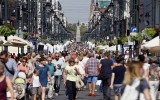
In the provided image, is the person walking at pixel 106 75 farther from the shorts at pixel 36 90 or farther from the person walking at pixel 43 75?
the shorts at pixel 36 90

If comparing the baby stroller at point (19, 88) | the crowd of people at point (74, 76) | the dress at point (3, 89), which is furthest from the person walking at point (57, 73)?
the dress at point (3, 89)

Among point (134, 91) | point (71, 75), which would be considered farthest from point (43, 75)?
point (134, 91)

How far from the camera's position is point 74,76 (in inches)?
904

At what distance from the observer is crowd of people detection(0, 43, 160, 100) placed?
40.2 feet

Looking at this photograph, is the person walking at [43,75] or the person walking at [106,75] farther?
the person walking at [106,75]

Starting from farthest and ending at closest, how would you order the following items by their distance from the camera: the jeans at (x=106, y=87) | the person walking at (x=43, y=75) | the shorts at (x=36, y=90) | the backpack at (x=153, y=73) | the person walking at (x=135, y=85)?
the jeans at (x=106, y=87) → the person walking at (x=43, y=75) → the shorts at (x=36, y=90) → the backpack at (x=153, y=73) → the person walking at (x=135, y=85)

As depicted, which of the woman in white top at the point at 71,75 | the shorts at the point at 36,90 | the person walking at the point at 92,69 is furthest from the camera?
the person walking at the point at 92,69

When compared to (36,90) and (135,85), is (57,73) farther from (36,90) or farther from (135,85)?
(135,85)

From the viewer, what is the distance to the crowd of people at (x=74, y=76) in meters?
12.3

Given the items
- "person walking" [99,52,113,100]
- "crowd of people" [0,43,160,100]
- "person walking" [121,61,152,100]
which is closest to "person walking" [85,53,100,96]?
"crowd of people" [0,43,160,100]

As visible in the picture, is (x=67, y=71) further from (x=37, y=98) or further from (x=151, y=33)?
(x=151, y=33)

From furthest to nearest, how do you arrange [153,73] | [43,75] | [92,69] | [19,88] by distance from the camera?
[92,69], [43,75], [19,88], [153,73]

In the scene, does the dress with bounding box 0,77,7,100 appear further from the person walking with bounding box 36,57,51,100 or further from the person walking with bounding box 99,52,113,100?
the person walking with bounding box 99,52,113,100

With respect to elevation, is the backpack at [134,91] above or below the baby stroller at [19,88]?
Result: above
